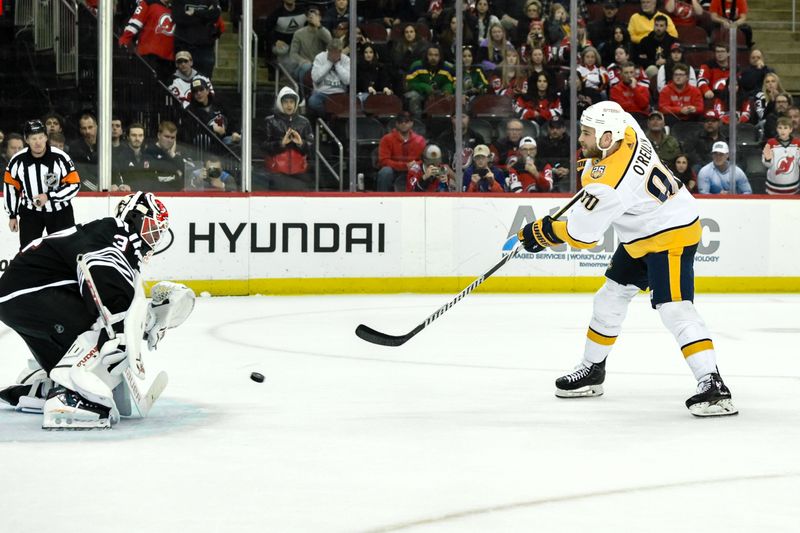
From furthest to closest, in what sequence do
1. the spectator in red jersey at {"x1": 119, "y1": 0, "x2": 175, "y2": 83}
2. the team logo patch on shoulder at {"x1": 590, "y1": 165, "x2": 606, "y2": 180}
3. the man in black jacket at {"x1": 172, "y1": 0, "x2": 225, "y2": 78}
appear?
the man in black jacket at {"x1": 172, "y1": 0, "x2": 225, "y2": 78} < the spectator in red jersey at {"x1": 119, "y1": 0, "x2": 175, "y2": 83} < the team logo patch on shoulder at {"x1": 590, "y1": 165, "x2": 606, "y2": 180}

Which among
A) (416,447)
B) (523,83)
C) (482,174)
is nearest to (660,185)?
(416,447)

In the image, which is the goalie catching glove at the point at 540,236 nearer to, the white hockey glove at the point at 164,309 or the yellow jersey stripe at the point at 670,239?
the yellow jersey stripe at the point at 670,239

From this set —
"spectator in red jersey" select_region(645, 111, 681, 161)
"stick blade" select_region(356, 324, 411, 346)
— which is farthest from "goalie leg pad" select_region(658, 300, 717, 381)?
"spectator in red jersey" select_region(645, 111, 681, 161)

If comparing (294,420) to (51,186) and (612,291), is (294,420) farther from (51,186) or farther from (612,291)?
(51,186)

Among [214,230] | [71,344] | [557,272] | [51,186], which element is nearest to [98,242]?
[71,344]

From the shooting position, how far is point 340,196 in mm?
10461

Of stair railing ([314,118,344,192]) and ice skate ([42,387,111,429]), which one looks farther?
stair railing ([314,118,344,192])

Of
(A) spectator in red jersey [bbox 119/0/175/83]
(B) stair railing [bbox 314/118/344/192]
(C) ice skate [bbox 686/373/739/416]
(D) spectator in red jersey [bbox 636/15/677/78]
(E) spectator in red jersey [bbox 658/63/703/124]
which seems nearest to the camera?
(C) ice skate [bbox 686/373/739/416]

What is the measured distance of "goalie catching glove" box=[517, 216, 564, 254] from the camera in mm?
4879

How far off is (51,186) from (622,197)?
14.4 feet

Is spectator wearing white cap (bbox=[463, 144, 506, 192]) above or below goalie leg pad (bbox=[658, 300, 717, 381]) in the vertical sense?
above

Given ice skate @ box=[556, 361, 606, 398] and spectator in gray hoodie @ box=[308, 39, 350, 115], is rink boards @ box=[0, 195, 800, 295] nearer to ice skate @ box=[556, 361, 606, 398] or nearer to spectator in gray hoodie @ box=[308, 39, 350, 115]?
spectator in gray hoodie @ box=[308, 39, 350, 115]

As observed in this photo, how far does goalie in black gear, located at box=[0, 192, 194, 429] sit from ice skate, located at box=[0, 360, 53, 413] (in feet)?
0.44

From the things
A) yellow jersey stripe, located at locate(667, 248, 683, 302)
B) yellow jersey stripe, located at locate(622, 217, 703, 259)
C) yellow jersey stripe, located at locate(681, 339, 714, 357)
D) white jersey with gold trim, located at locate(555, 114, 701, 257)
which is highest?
white jersey with gold trim, located at locate(555, 114, 701, 257)
